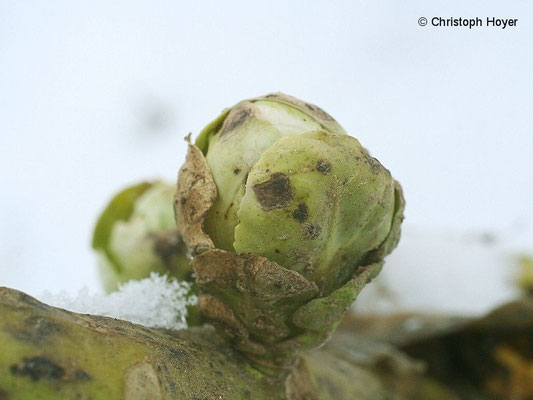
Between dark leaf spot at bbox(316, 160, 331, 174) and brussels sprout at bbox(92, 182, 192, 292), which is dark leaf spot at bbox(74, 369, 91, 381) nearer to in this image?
dark leaf spot at bbox(316, 160, 331, 174)

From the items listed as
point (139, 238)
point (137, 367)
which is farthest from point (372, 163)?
point (139, 238)

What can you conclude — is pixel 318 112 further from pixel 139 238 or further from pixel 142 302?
pixel 139 238

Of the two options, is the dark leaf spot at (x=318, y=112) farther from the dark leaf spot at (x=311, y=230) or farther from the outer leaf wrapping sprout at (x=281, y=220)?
the dark leaf spot at (x=311, y=230)

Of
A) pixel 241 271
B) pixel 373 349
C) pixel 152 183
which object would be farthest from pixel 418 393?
pixel 241 271

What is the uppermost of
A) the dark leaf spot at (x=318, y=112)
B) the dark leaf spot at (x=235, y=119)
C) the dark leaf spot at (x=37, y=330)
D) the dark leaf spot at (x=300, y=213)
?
the dark leaf spot at (x=318, y=112)

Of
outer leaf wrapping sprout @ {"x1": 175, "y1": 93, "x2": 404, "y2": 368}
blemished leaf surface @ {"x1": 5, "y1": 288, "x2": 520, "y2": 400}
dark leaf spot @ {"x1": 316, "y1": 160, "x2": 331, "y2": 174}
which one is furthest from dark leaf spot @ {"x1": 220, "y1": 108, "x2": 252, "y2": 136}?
blemished leaf surface @ {"x1": 5, "y1": 288, "x2": 520, "y2": 400}

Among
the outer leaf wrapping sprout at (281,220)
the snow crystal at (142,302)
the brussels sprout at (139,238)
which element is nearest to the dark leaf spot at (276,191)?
the outer leaf wrapping sprout at (281,220)
